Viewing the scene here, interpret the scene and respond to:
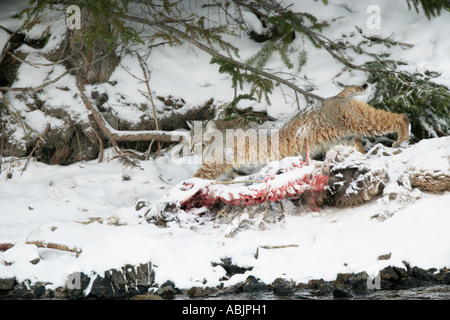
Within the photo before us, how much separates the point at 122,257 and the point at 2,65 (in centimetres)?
380

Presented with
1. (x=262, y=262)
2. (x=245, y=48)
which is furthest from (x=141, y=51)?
(x=262, y=262)

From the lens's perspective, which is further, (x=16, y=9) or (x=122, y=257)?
(x=16, y=9)

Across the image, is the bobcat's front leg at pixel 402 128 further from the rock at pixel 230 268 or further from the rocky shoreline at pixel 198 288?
the rock at pixel 230 268

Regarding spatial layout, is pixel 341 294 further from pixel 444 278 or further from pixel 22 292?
pixel 22 292

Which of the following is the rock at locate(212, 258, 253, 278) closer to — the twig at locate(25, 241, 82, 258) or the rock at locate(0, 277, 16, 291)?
the twig at locate(25, 241, 82, 258)

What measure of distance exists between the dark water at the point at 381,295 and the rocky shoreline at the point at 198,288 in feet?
0.08

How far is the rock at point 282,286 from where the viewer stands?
11.6 ft

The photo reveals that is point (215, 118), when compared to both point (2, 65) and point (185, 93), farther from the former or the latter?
point (2, 65)

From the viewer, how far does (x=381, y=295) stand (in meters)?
3.29

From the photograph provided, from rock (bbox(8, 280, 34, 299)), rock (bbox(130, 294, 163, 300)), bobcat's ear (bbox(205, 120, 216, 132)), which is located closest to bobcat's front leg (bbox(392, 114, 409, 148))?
bobcat's ear (bbox(205, 120, 216, 132))

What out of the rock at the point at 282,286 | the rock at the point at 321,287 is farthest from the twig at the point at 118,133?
the rock at the point at 321,287

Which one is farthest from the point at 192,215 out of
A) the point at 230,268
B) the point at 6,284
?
the point at 6,284

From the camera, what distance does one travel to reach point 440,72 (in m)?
6.18
